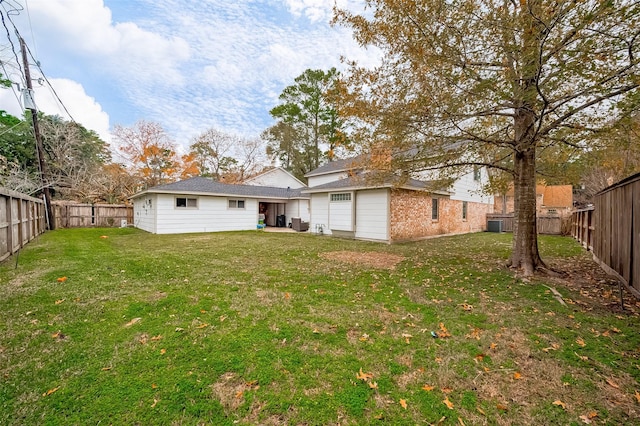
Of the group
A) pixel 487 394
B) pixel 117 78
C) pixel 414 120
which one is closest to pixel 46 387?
pixel 487 394

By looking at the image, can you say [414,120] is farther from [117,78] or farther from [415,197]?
[117,78]

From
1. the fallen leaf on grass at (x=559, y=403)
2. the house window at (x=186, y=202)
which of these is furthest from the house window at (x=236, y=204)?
the fallen leaf on grass at (x=559, y=403)

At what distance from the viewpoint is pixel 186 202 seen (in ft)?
50.4

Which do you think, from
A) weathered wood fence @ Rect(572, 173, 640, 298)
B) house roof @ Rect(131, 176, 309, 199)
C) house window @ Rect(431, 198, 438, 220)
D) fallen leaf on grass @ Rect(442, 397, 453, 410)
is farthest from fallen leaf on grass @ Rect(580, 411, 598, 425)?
house roof @ Rect(131, 176, 309, 199)

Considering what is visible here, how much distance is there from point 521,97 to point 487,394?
4.36 meters

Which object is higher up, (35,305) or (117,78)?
(117,78)

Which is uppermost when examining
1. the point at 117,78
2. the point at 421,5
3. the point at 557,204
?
the point at 117,78

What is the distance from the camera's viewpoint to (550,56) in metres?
4.12

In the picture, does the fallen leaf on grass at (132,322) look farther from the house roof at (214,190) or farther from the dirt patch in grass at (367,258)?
the house roof at (214,190)

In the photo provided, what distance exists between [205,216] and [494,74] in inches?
600

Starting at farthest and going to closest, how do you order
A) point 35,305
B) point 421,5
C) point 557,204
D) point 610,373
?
point 557,204 → point 421,5 → point 35,305 → point 610,373

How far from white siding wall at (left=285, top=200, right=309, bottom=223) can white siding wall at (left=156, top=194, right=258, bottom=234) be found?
127 inches

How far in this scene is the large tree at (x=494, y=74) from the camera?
375 cm

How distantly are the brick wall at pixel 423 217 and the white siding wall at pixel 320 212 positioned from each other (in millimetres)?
4069
